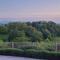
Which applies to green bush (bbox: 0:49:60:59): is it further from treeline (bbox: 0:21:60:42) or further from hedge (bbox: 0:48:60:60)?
treeline (bbox: 0:21:60:42)

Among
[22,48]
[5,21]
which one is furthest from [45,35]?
[5,21]

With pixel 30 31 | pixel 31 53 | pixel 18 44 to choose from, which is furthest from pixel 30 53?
pixel 30 31

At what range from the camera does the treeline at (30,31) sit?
550 cm

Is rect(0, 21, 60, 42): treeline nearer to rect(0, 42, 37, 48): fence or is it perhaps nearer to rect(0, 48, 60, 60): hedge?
rect(0, 42, 37, 48): fence

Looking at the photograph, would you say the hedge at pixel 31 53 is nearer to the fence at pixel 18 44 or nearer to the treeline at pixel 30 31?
the fence at pixel 18 44

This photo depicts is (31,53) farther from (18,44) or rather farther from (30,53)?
(18,44)

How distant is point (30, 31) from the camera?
5.53m

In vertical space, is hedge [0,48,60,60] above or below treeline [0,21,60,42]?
below

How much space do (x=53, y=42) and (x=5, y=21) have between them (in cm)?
110

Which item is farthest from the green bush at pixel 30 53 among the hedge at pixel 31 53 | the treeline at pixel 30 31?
the treeline at pixel 30 31

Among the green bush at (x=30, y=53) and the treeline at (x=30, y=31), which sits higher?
the treeline at (x=30, y=31)

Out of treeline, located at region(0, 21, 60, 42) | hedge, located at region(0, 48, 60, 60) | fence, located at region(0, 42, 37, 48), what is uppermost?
treeline, located at region(0, 21, 60, 42)

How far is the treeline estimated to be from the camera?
550 centimetres

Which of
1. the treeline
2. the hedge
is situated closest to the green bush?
the hedge
